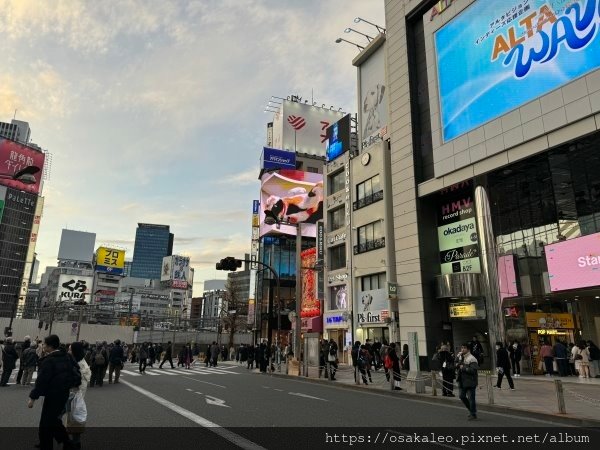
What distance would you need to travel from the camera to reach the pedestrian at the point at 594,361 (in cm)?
2023

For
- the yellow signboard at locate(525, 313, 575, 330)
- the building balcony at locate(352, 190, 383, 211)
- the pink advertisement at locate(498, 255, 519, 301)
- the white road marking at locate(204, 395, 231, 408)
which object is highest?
the building balcony at locate(352, 190, 383, 211)

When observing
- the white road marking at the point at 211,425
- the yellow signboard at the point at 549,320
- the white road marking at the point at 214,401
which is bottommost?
the white road marking at the point at 214,401

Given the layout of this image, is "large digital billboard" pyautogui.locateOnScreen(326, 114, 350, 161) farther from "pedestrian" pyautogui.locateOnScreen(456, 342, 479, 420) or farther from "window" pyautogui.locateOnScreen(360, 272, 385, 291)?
"pedestrian" pyautogui.locateOnScreen(456, 342, 479, 420)

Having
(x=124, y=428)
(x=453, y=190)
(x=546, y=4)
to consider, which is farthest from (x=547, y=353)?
(x=124, y=428)

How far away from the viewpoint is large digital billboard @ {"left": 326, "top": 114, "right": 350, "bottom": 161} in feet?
139

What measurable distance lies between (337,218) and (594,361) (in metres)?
23.8

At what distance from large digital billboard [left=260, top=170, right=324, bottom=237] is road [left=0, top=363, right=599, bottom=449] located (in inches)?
2006

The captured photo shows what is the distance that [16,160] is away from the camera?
65.4 m

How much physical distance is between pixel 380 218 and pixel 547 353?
1454cm

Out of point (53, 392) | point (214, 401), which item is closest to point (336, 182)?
point (214, 401)

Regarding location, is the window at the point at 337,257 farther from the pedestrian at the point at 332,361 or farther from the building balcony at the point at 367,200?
the pedestrian at the point at 332,361

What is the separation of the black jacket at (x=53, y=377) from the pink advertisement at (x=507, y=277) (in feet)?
70.4

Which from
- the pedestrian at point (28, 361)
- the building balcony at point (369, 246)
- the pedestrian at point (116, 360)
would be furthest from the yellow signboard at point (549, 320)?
the pedestrian at point (28, 361)

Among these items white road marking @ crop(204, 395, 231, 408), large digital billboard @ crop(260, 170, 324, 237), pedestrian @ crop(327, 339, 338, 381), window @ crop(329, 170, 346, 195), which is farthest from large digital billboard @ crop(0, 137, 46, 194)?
white road marking @ crop(204, 395, 231, 408)
